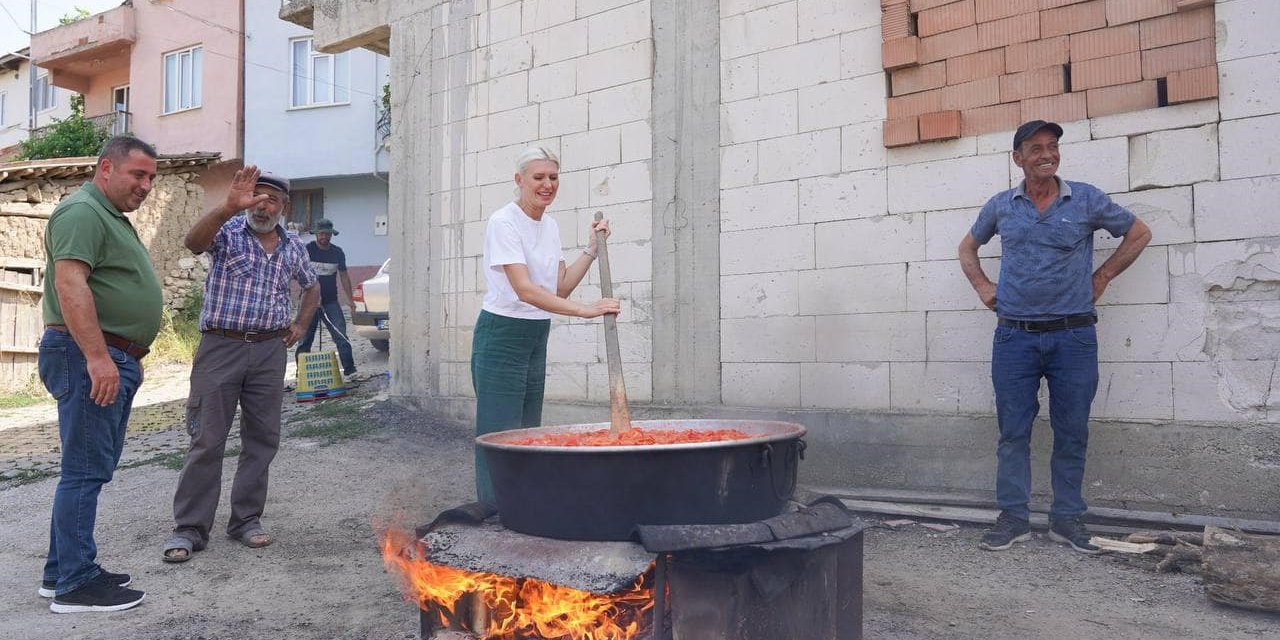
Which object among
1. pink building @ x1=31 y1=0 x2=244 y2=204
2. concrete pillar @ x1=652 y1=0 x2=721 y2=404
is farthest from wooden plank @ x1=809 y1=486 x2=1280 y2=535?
pink building @ x1=31 y1=0 x2=244 y2=204

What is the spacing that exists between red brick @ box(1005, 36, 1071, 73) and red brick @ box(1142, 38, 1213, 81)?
382 mm

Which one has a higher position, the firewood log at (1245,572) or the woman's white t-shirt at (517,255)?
→ the woman's white t-shirt at (517,255)

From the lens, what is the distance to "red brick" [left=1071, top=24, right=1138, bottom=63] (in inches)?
164

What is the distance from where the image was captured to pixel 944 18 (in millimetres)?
4746

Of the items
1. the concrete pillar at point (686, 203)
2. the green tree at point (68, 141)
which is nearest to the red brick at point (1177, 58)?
the concrete pillar at point (686, 203)

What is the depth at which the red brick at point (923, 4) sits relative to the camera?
4.76m

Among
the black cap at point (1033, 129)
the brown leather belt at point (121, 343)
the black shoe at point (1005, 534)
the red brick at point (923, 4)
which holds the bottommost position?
the black shoe at point (1005, 534)

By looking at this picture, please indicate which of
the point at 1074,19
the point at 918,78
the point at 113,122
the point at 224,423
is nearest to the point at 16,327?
the point at 224,423

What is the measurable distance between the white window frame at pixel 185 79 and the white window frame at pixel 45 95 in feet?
21.9

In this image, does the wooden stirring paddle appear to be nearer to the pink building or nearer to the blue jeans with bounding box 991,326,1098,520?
the blue jeans with bounding box 991,326,1098,520

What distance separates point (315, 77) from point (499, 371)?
1762 centimetres

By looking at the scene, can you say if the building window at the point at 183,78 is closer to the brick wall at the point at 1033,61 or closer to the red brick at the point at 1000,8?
the brick wall at the point at 1033,61

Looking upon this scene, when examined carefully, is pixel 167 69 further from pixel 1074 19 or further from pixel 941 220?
pixel 1074 19

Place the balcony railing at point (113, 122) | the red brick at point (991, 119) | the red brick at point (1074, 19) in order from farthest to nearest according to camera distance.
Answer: the balcony railing at point (113, 122)
the red brick at point (991, 119)
the red brick at point (1074, 19)
